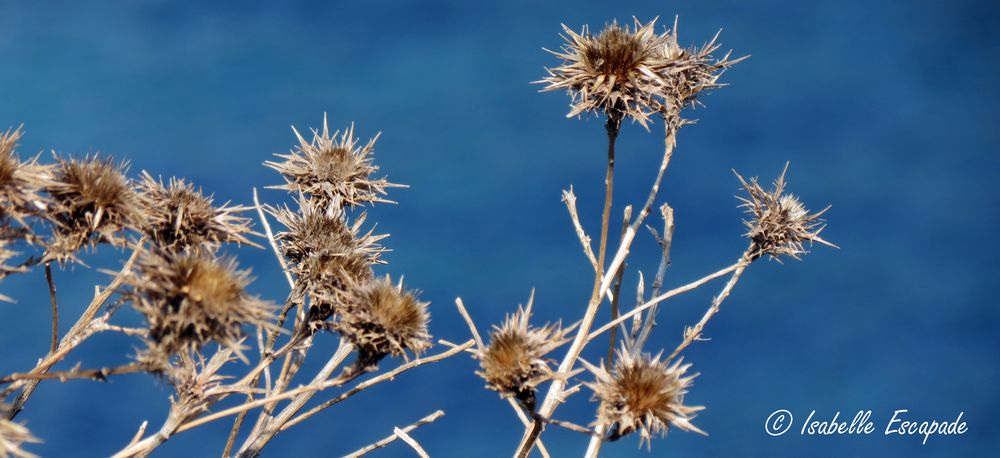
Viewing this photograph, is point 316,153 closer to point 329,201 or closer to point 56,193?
point 329,201

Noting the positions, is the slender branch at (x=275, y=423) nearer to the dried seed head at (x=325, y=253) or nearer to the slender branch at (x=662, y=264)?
the dried seed head at (x=325, y=253)

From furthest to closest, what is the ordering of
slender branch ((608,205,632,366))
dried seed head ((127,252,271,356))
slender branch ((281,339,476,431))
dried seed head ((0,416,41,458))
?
slender branch ((608,205,632,366)) < slender branch ((281,339,476,431)) < dried seed head ((127,252,271,356)) < dried seed head ((0,416,41,458))

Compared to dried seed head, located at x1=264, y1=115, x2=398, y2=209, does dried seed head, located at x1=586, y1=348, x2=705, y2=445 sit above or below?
below

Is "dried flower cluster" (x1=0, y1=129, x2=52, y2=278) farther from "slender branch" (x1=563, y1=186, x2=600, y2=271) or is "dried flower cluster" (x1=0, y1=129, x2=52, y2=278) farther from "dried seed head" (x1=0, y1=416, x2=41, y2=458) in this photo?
"slender branch" (x1=563, y1=186, x2=600, y2=271)

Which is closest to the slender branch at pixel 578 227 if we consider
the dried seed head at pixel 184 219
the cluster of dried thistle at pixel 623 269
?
the cluster of dried thistle at pixel 623 269

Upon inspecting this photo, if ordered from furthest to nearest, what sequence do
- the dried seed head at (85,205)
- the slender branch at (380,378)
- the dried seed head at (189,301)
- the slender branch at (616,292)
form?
the slender branch at (616,292)
the slender branch at (380,378)
the dried seed head at (85,205)
the dried seed head at (189,301)

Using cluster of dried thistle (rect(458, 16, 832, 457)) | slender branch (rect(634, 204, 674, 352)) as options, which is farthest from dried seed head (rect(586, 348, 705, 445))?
slender branch (rect(634, 204, 674, 352))

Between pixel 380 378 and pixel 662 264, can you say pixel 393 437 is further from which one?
pixel 662 264
